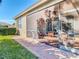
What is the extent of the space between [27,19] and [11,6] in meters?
20.0

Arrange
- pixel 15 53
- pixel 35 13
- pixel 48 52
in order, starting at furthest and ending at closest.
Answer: pixel 35 13
pixel 15 53
pixel 48 52

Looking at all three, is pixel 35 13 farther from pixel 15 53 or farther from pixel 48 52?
pixel 48 52

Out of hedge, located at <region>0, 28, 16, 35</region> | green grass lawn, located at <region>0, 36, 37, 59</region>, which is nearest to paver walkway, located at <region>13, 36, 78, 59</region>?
green grass lawn, located at <region>0, 36, 37, 59</region>

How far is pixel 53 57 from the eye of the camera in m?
9.93

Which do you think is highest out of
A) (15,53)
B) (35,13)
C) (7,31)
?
(35,13)

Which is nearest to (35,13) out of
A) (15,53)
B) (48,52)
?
(15,53)

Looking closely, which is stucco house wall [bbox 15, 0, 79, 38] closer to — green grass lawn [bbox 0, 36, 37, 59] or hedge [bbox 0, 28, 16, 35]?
green grass lawn [bbox 0, 36, 37, 59]

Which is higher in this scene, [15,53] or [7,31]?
[7,31]

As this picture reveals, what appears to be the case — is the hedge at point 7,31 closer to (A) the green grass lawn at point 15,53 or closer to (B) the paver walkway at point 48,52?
(A) the green grass lawn at point 15,53

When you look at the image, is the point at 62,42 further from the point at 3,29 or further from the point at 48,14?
the point at 3,29

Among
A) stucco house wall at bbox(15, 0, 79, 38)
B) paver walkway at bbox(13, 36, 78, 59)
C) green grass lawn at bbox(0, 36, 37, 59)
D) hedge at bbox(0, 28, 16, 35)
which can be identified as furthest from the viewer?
hedge at bbox(0, 28, 16, 35)

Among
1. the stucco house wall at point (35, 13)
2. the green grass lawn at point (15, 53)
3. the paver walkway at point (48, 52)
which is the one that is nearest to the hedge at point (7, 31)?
the stucco house wall at point (35, 13)

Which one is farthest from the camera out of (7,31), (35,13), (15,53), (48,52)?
(7,31)

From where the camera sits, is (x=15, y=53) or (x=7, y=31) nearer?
(x=15, y=53)
